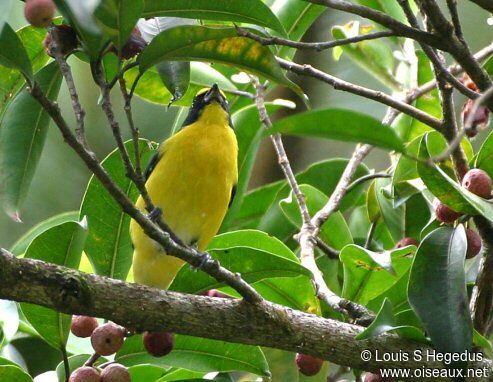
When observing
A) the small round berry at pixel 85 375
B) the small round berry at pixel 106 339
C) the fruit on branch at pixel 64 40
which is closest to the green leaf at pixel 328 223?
the small round berry at pixel 106 339

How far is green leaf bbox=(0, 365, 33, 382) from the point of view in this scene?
216cm

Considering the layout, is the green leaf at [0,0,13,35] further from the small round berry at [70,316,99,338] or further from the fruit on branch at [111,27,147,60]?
the small round berry at [70,316,99,338]

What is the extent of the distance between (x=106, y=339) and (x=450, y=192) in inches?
36.2

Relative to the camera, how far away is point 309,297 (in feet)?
8.19

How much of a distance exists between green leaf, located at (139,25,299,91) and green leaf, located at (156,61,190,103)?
0.12m

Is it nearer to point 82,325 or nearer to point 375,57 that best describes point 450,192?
point 82,325

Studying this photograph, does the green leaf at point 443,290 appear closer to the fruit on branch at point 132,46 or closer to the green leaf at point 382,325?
the green leaf at point 382,325

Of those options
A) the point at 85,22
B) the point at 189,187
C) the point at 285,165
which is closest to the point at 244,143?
the point at 189,187

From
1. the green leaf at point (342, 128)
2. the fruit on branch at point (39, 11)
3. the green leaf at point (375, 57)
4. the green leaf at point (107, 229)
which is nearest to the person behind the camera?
the green leaf at point (342, 128)

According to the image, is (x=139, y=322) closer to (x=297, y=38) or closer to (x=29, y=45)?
(x=29, y=45)

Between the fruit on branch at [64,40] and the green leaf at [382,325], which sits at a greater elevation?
the fruit on branch at [64,40]

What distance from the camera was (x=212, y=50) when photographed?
6.44ft

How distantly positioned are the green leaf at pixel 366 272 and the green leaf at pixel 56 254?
707mm

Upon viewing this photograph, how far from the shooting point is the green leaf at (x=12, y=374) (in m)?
2.16
